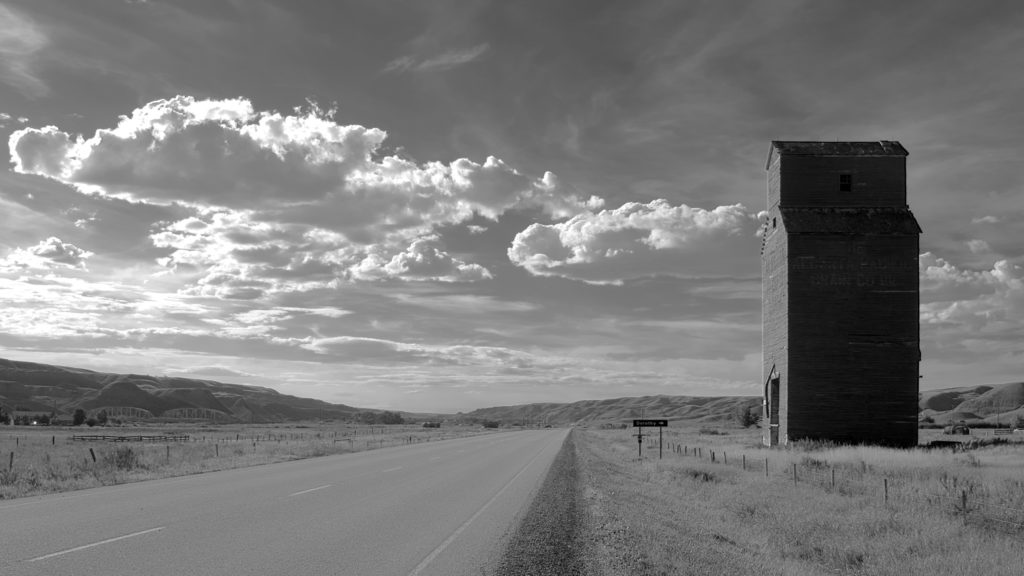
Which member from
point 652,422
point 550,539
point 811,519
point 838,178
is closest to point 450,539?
point 550,539

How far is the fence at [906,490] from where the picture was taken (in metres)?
17.4

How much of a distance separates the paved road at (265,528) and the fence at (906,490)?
9744mm

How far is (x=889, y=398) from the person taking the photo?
41312 mm

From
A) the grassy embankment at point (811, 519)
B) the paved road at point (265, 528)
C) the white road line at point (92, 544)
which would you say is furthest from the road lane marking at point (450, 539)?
the white road line at point (92, 544)

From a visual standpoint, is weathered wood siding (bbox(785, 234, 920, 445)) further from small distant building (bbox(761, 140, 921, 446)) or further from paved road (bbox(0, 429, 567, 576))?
paved road (bbox(0, 429, 567, 576))

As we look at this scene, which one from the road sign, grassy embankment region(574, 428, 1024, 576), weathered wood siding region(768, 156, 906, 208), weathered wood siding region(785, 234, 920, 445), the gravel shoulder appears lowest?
grassy embankment region(574, 428, 1024, 576)

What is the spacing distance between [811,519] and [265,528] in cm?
1244

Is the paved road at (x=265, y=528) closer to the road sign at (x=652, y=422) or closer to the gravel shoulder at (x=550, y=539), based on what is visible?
the gravel shoulder at (x=550, y=539)

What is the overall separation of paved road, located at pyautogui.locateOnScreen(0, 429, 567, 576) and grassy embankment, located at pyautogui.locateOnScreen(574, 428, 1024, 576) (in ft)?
7.03

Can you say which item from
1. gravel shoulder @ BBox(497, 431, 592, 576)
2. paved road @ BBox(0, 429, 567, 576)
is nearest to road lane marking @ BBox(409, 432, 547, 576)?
paved road @ BBox(0, 429, 567, 576)

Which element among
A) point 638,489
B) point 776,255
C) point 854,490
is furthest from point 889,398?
point 638,489

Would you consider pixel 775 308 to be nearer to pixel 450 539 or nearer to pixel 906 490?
pixel 906 490

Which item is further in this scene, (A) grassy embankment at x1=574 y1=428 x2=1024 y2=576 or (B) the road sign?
(B) the road sign

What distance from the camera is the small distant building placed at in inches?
1625
